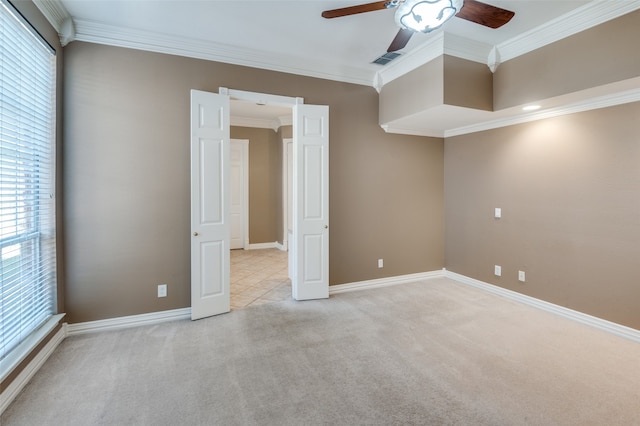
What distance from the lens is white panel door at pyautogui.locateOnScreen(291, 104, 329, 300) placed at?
3727 millimetres

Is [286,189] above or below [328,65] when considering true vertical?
below

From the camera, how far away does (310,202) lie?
381cm

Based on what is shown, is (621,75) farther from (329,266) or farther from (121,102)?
(121,102)

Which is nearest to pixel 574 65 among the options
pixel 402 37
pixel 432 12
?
pixel 402 37

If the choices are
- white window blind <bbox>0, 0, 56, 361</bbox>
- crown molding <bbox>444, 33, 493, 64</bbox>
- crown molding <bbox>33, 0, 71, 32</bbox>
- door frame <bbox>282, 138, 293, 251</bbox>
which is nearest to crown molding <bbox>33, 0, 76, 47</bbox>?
crown molding <bbox>33, 0, 71, 32</bbox>

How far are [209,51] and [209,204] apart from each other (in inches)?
65.1

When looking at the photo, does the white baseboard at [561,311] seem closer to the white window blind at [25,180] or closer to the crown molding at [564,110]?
the crown molding at [564,110]

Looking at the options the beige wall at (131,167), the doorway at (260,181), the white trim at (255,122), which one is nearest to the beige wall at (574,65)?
the beige wall at (131,167)

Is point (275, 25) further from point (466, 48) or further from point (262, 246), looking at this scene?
point (262, 246)

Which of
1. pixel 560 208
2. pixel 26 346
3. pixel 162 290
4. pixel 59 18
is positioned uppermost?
pixel 59 18

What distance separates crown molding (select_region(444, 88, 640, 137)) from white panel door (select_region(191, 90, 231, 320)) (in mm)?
3325

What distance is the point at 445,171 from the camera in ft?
15.7

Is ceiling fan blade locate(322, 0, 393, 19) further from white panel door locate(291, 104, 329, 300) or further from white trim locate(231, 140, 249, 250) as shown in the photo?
white trim locate(231, 140, 249, 250)

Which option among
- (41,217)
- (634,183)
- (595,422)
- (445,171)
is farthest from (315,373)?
(445,171)
